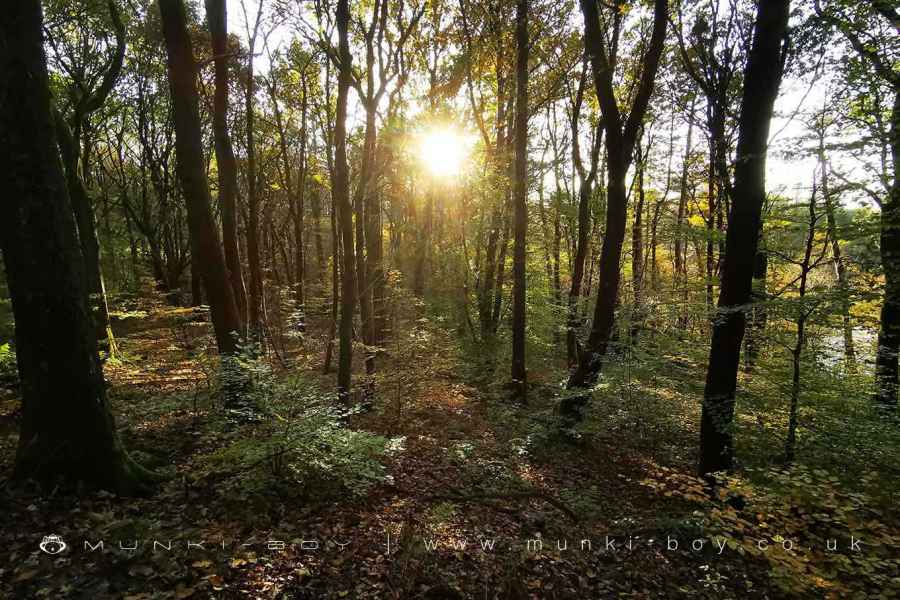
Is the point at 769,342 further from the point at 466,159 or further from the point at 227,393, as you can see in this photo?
the point at 466,159

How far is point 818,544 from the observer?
3.96 metres

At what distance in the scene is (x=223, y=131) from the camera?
7.88m

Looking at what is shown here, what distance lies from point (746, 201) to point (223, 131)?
897 cm

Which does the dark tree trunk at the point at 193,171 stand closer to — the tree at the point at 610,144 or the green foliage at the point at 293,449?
the green foliage at the point at 293,449

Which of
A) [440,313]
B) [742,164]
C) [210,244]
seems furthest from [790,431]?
[440,313]

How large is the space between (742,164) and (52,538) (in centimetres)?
827

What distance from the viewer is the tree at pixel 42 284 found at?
3545 mm

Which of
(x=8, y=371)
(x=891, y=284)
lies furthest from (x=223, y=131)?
(x=891, y=284)

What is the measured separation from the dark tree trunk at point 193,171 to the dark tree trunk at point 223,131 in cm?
61

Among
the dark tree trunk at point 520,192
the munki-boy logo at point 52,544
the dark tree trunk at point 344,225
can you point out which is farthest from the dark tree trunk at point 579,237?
the munki-boy logo at point 52,544

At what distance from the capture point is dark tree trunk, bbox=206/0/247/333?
7379 millimetres

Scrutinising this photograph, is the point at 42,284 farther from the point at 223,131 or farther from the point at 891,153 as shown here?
the point at 891,153

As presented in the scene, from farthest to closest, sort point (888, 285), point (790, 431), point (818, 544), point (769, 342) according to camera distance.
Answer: point (769, 342), point (790, 431), point (888, 285), point (818, 544)

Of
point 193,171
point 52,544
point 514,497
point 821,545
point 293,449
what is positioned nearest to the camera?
point 52,544
